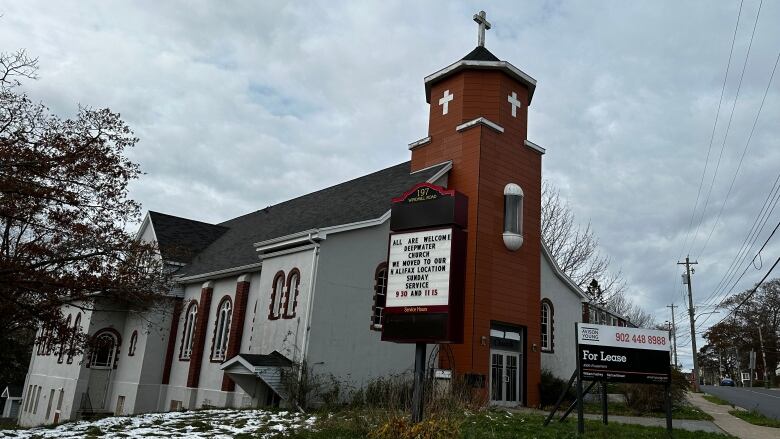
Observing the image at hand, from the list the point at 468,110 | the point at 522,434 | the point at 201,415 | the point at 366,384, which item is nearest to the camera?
the point at 522,434

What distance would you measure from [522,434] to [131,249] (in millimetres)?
12158

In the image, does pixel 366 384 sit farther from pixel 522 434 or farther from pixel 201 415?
pixel 522 434

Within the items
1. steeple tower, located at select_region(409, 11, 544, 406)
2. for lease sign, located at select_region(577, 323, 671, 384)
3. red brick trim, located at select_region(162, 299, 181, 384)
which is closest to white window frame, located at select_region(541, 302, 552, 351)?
steeple tower, located at select_region(409, 11, 544, 406)

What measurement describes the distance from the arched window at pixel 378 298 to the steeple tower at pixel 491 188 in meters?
2.60

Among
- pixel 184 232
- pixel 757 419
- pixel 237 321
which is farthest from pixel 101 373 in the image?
pixel 757 419

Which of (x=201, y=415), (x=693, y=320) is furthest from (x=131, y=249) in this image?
(x=693, y=320)

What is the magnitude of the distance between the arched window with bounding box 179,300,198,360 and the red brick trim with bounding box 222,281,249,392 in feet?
15.5

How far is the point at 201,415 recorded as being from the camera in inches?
640

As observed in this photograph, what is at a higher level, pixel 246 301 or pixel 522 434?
pixel 246 301

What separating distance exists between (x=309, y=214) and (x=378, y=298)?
7777 millimetres

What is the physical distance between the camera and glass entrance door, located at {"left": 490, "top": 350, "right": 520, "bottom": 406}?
830 inches

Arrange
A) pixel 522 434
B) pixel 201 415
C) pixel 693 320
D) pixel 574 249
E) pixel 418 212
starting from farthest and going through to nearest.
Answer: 1. pixel 693 320
2. pixel 574 249
3. pixel 201 415
4. pixel 418 212
5. pixel 522 434

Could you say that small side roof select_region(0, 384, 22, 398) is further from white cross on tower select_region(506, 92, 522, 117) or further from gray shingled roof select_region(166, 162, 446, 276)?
white cross on tower select_region(506, 92, 522, 117)

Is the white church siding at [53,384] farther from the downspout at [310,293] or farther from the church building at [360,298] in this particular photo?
the downspout at [310,293]
